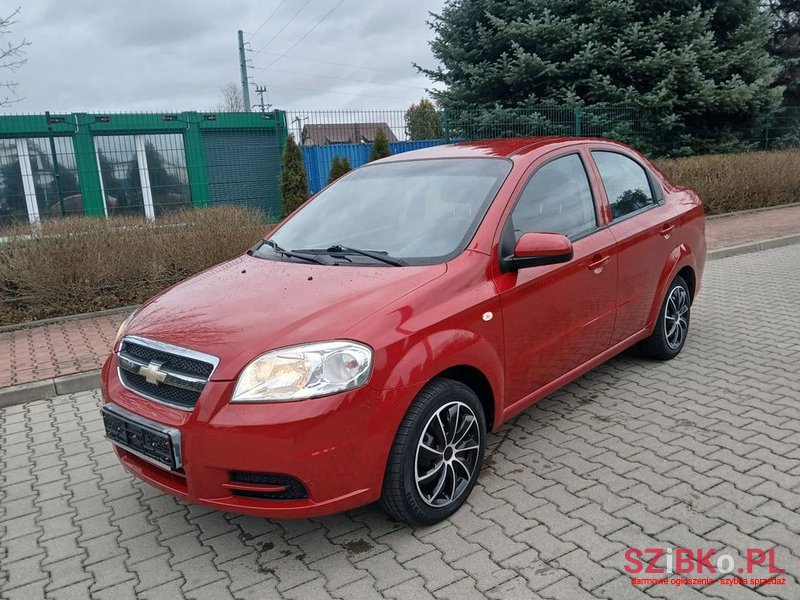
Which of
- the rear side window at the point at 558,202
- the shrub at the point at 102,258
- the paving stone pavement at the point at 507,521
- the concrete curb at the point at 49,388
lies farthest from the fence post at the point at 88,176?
the rear side window at the point at 558,202

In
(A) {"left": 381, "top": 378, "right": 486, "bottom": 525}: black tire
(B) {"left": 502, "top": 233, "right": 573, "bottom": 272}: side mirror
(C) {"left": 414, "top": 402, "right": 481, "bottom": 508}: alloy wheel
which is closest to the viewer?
(A) {"left": 381, "top": 378, "right": 486, "bottom": 525}: black tire

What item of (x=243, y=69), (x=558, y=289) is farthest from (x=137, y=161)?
(x=243, y=69)

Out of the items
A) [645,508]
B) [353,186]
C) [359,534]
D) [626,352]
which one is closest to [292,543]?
[359,534]

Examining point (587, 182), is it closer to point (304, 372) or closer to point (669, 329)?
point (669, 329)

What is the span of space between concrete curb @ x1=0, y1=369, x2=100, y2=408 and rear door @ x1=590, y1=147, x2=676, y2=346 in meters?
4.27

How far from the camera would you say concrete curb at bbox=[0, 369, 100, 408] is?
16.9 feet

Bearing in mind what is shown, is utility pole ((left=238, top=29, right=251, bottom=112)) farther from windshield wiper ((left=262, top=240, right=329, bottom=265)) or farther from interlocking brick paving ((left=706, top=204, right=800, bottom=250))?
windshield wiper ((left=262, top=240, right=329, bottom=265))

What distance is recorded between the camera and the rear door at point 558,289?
3.44 meters

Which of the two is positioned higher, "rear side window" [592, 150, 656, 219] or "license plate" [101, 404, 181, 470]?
"rear side window" [592, 150, 656, 219]

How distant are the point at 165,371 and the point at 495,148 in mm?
2458

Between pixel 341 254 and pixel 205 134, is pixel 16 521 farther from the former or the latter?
pixel 205 134

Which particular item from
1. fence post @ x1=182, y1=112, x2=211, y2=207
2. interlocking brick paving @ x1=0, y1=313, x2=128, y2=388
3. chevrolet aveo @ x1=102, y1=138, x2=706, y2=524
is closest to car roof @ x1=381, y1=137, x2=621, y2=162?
chevrolet aveo @ x1=102, y1=138, x2=706, y2=524

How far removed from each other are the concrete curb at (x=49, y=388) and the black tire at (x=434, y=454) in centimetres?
364

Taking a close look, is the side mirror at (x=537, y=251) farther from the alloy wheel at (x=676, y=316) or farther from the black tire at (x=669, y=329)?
the alloy wheel at (x=676, y=316)
